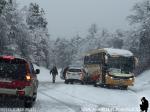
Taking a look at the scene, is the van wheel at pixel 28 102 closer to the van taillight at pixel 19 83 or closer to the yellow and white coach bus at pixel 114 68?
the van taillight at pixel 19 83

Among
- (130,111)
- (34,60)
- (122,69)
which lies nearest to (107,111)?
(130,111)

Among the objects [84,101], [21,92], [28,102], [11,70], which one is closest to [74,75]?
[84,101]

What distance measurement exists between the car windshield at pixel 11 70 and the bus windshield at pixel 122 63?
812 inches

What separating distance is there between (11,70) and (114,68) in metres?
20.9

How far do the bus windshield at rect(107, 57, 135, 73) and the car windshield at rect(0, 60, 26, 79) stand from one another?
2063cm

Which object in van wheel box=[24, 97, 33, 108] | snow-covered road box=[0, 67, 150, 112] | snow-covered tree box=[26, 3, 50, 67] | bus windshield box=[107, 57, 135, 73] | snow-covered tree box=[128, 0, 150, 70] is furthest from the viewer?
snow-covered tree box=[26, 3, 50, 67]

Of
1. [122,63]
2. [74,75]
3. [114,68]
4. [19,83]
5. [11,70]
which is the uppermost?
[122,63]

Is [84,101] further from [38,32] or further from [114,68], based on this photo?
[38,32]

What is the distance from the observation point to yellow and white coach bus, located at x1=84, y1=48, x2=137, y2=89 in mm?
38938

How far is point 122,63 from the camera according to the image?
40062 mm

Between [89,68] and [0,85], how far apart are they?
90.8ft

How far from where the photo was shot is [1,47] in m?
72.6

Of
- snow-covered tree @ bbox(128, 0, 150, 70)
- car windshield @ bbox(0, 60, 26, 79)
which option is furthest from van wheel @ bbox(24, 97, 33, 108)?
snow-covered tree @ bbox(128, 0, 150, 70)

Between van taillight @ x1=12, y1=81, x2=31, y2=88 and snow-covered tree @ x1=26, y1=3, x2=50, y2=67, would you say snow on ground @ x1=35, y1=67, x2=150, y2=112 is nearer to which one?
van taillight @ x1=12, y1=81, x2=31, y2=88
